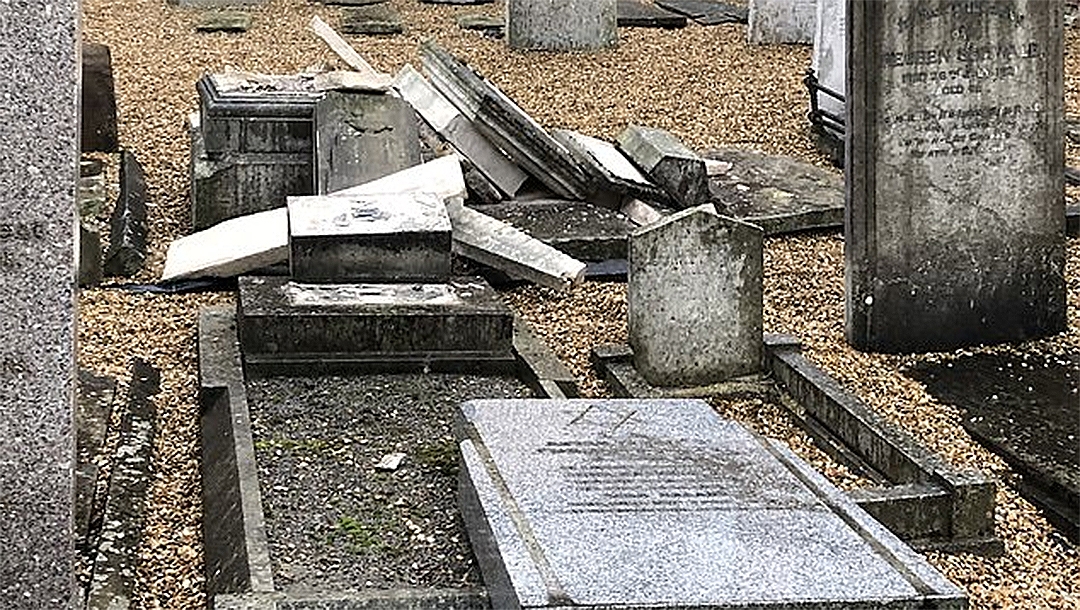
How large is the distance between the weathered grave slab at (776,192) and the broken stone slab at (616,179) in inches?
13.1

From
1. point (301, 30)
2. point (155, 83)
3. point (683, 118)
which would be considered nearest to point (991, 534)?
point (683, 118)

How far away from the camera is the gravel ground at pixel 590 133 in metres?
5.00

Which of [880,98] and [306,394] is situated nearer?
[306,394]

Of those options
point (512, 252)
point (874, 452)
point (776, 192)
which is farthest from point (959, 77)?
point (776, 192)

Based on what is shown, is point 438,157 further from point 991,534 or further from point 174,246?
point 991,534

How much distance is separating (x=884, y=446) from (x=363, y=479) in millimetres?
1561

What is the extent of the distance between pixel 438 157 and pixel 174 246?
4.43 ft

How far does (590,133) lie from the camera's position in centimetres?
1108

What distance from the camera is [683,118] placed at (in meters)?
11.6

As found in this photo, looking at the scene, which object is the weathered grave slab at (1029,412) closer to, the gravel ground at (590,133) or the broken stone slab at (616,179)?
the gravel ground at (590,133)

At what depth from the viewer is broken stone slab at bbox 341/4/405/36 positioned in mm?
15086

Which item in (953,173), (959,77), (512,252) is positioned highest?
(959,77)

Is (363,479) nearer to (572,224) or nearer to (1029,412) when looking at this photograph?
(1029,412)

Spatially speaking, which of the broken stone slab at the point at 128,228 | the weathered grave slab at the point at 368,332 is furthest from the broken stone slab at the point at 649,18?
the weathered grave slab at the point at 368,332
